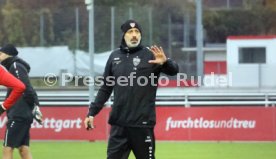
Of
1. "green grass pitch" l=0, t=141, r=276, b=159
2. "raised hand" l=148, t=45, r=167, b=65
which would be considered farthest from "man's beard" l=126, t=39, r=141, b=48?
"green grass pitch" l=0, t=141, r=276, b=159

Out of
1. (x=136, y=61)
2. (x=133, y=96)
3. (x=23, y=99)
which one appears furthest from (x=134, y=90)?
(x=23, y=99)

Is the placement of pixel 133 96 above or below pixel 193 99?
above

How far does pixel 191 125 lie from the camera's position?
70.7 feet

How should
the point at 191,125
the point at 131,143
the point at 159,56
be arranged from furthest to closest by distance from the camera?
the point at 191,125
the point at 131,143
the point at 159,56

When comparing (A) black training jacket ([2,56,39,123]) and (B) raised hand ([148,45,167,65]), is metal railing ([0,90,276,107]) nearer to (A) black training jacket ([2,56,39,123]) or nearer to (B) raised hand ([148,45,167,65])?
(A) black training jacket ([2,56,39,123])

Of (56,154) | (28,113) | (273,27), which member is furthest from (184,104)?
(273,27)

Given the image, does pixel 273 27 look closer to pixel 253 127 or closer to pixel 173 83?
pixel 173 83

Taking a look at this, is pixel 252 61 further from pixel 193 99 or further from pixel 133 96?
pixel 133 96

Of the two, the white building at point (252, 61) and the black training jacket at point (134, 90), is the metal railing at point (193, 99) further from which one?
the black training jacket at point (134, 90)

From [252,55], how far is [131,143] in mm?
29147

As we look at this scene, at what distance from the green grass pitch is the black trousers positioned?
6.97 m

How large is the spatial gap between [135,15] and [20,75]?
26495 millimetres

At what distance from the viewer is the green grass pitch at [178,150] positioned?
17.1 metres

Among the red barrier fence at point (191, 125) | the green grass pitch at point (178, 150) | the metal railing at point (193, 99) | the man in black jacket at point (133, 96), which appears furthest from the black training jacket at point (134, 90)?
the metal railing at point (193, 99)
